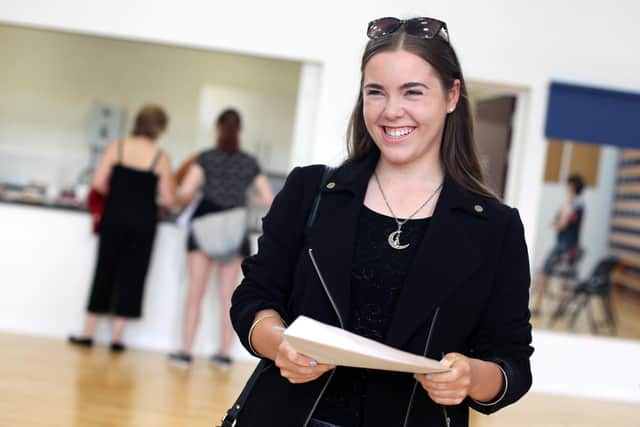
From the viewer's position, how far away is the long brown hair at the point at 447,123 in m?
1.67

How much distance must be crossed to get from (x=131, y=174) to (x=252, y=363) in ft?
5.57

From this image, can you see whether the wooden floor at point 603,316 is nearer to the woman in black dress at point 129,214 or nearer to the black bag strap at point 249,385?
the woman in black dress at point 129,214

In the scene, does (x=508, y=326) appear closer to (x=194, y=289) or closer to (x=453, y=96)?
(x=453, y=96)

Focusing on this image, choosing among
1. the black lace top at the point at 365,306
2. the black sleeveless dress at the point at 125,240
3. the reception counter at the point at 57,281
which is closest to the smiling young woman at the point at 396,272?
the black lace top at the point at 365,306

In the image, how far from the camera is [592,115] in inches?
270

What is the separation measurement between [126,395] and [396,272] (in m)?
3.86

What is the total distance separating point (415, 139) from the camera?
168 centimetres

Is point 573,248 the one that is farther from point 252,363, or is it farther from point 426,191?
point 426,191

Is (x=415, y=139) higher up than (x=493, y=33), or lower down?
lower down

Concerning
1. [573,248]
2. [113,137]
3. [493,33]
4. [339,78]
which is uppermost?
[493,33]

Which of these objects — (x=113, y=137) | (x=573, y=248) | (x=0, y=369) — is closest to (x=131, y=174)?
(x=113, y=137)

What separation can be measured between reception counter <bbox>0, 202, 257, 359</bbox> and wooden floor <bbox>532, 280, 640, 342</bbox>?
2611 mm

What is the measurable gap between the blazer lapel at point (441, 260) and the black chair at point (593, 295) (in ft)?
19.2

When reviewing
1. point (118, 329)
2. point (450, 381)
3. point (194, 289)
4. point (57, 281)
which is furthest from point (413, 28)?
point (57, 281)
